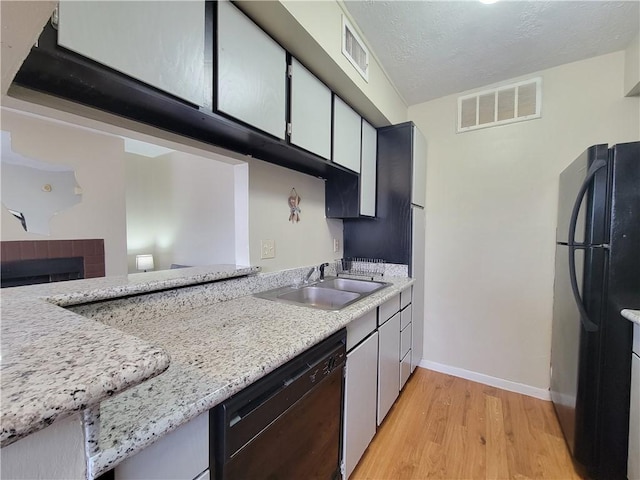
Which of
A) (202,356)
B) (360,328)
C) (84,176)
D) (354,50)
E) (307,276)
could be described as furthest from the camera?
(84,176)

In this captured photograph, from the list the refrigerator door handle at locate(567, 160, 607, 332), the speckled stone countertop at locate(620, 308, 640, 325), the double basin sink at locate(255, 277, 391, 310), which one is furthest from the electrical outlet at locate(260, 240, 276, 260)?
the speckled stone countertop at locate(620, 308, 640, 325)

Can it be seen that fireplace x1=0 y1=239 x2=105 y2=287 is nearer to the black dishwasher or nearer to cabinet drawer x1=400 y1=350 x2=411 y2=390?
the black dishwasher

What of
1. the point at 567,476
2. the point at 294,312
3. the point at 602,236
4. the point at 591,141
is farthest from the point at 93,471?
the point at 591,141

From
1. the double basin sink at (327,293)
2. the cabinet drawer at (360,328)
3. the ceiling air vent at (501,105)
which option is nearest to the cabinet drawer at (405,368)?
the double basin sink at (327,293)

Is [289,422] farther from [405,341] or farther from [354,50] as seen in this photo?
[354,50]

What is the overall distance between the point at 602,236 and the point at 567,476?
4.24 feet

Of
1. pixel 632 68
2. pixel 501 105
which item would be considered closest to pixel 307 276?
pixel 501 105

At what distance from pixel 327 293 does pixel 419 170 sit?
134 centimetres

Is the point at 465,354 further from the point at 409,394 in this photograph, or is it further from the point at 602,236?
the point at 602,236

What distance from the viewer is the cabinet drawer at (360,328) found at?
129cm

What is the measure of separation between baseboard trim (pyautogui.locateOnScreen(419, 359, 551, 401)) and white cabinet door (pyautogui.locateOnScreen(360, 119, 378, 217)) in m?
1.54

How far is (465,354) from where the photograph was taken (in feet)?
7.87

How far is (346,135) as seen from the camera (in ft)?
5.96

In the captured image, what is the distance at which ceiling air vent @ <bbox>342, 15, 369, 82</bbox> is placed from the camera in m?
1.48
